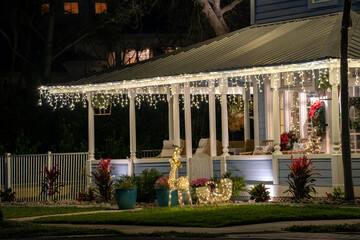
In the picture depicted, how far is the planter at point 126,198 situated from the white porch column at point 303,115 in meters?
7.11

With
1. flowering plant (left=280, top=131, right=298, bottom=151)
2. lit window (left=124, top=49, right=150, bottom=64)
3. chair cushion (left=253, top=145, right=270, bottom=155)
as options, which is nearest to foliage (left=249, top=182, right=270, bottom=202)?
chair cushion (left=253, top=145, right=270, bottom=155)

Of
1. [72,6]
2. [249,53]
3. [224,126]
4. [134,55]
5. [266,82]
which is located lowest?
[224,126]

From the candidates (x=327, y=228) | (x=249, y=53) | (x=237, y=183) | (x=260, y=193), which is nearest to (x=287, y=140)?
(x=249, y=53)

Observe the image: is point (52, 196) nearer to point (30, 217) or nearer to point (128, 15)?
point (30, 217)

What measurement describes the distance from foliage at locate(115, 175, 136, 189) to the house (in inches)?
36.0

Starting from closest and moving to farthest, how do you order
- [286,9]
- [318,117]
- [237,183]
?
[237,183] < [318,117] < [286,9]

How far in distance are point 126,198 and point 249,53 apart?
5559mm

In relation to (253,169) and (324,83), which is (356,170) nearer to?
(253,169)

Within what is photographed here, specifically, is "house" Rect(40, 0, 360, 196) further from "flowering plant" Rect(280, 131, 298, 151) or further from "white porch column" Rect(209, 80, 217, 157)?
"flowering plant" Rect(280, 131, 298, 151)

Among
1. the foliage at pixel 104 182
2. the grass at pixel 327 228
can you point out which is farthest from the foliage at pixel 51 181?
the grass at pixel 327 228

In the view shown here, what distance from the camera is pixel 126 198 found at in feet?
66.2

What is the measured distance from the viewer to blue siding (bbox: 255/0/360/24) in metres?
24.1

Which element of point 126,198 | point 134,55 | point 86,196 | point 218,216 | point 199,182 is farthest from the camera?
point 134,55

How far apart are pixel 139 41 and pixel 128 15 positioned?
42.8ft
